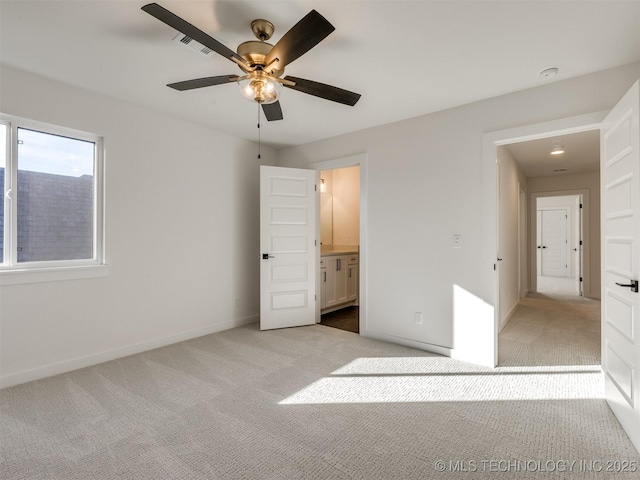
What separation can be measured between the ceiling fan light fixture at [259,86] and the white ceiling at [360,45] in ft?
1.04

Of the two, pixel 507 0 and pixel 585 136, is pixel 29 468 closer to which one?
pixel 507 0

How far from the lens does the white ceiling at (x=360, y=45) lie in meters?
1.83

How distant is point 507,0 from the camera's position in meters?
1.76

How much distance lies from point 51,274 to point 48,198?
2.18ft

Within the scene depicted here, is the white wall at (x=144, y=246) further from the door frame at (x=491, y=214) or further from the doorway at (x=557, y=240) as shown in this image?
the doorway at (x=557, y=240)

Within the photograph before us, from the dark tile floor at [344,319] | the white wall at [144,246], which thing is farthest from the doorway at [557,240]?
the white wall at [144,246]

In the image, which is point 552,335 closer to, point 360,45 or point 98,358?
point 360,45

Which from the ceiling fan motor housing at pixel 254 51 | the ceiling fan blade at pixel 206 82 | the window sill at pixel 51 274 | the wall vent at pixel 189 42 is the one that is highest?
the wall vent at pixel 189 42

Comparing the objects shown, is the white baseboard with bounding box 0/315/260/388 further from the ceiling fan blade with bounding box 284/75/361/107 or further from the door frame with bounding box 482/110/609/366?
the door frame with bounding box 482/110/609/366

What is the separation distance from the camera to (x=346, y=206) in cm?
608

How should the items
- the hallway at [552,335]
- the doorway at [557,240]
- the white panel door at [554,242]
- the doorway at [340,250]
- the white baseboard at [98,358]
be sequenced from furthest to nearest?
the white panel door at [554,242] → the doorway at [557,240] → the doorway at [340,250] → the hallway at [552,335] → the white baseboard at [98,358]

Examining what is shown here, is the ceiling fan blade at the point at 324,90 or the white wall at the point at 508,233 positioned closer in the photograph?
the ceiling fan blade at the point at 324,90

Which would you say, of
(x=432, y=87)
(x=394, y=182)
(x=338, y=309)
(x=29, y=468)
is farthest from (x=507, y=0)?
(x=338, y=309)

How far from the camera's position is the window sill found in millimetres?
2529
